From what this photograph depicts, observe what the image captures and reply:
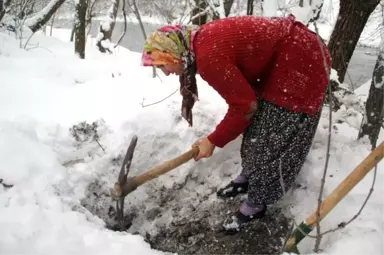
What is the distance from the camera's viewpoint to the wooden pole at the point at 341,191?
1.85 m

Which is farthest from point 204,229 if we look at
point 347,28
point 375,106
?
point 347,28

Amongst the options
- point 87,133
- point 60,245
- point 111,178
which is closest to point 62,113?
Answer: point 87,133

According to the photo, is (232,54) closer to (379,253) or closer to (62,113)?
(379,253)

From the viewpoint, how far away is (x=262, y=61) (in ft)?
7.14

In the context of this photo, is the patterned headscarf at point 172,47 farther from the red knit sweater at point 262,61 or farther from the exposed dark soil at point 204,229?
the exposed dark soil at point 204,229

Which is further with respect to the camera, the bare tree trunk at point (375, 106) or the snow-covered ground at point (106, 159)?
the bare tree trunk at point (375, 106)

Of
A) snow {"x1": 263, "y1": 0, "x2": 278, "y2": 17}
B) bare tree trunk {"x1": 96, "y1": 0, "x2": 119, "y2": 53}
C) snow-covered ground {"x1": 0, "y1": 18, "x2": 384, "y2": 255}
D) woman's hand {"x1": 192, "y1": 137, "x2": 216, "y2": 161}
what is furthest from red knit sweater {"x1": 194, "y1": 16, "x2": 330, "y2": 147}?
bare tree trunk {"x1": 96, "y1": 0, "x2": 119, "y2": 53}

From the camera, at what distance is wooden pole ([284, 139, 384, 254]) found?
1849mm

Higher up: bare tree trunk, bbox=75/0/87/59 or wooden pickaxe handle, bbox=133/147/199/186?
wooden pickaxe handle, bbox=133/147/199/186

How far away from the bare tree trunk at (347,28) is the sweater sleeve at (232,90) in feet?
5.14

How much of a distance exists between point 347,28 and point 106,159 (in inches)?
90.4

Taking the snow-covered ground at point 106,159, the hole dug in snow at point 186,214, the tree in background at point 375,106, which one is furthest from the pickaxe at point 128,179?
the tree in background at point 375,106

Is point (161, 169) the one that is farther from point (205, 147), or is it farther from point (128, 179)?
point (205, 147)

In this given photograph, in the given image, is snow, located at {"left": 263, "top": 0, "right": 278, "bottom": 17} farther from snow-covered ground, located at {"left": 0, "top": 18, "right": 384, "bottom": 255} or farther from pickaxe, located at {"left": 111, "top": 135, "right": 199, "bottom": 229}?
pickaxe, located at {"left": 111, "top": 135, "right": 199, "bottom": 229}
